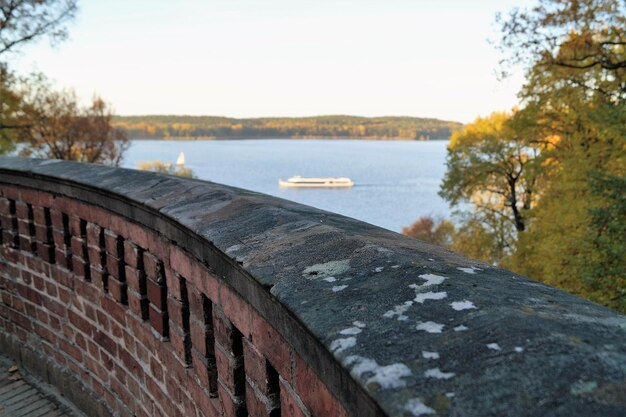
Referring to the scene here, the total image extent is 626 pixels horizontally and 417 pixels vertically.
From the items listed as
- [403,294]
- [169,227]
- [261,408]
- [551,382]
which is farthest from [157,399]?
[551,382]

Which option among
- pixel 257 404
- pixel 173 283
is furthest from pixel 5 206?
pixel 257 404

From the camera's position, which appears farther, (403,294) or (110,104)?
(110,104)

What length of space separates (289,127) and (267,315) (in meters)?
136

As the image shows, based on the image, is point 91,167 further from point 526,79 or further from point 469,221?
point 469,221

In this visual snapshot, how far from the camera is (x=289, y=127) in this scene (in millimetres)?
135375

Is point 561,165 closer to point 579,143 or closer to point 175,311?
point 579,143

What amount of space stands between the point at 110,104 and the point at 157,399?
34.6 meters

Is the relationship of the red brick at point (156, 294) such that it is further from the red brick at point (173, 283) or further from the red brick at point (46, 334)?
the red brick at point (46, 334)

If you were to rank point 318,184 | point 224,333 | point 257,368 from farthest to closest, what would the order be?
point 318,184
point 224,333
point 257,368

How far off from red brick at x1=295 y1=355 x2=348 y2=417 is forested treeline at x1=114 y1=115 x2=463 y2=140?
116 metres

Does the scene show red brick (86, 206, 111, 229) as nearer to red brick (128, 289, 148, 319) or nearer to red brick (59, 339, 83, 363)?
red brick (128, 289, 148, 319)

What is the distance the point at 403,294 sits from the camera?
3.61 ft

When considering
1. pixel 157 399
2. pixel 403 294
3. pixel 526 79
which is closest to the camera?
pixel 403 294

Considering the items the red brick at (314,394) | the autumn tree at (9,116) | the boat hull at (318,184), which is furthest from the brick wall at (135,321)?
the boat hull at (318,184)
